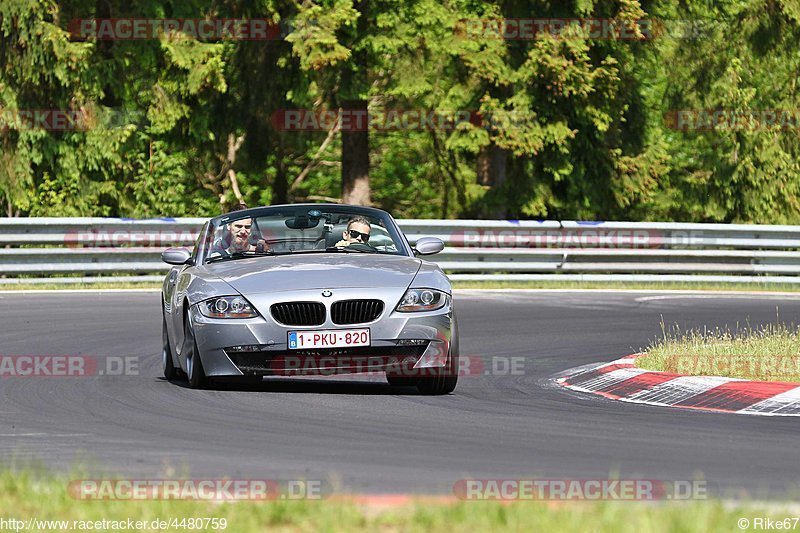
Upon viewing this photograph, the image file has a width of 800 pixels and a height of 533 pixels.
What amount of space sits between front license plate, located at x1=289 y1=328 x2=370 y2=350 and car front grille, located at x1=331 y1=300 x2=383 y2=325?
114 mm

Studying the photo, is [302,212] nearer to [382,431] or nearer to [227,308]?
[227,308]

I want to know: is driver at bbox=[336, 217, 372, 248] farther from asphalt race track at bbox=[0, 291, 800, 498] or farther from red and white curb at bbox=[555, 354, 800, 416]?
red and white curb at bbox=[555, 354, 800, 416]

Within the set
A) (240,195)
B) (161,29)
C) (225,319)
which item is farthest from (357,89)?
(225,319)

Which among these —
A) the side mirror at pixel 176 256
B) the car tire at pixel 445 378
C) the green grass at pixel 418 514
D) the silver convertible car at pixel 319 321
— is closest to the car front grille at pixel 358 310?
the silver convertible car at pixel 319 321

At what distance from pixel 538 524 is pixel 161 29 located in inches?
1066

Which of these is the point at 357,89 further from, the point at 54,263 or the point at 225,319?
the point at 225,319

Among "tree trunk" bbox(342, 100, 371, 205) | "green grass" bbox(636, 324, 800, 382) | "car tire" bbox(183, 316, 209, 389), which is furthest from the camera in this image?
"tree trunk" bbox(342, 100, 371, 205)

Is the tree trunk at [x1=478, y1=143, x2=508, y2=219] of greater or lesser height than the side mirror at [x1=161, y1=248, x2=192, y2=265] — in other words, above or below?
below

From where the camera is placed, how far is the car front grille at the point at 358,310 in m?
11.0

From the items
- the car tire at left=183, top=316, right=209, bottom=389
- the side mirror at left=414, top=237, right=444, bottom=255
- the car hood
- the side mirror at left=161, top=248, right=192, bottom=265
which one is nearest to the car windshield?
the side mirror at left=414, top=237, right=444, bottom=255

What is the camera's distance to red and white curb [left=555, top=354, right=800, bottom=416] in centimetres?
1077

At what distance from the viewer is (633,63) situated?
36719 millimetres

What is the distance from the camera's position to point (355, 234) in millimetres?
12531

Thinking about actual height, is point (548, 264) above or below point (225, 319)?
below
